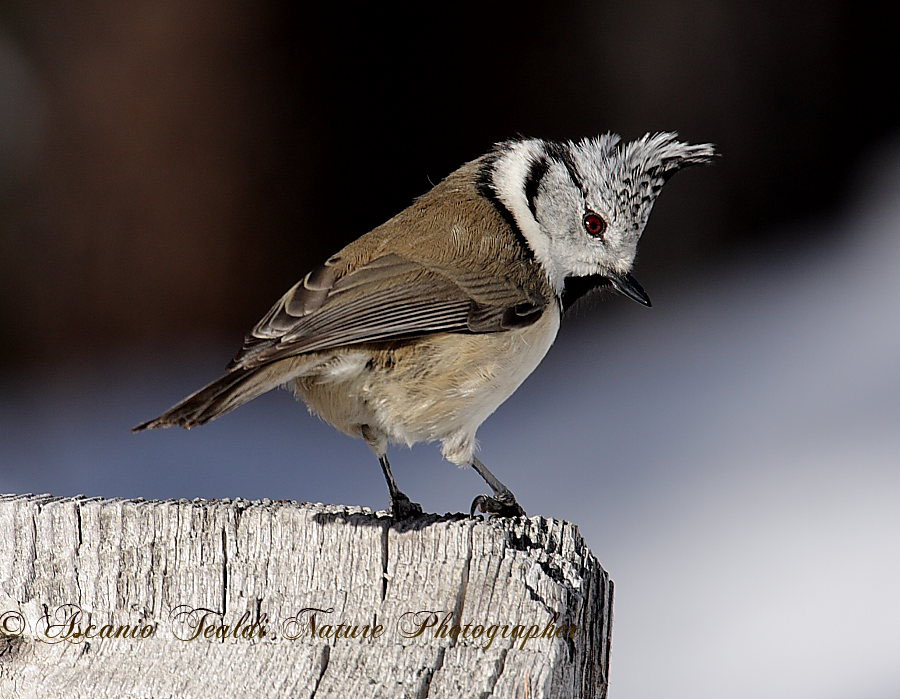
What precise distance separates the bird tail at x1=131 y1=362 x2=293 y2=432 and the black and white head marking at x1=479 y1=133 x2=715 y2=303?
112 cm

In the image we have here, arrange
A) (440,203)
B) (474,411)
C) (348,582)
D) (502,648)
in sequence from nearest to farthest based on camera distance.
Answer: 1. (502,648)
2. (348,582)
3. (474,411)
4. (440,203)

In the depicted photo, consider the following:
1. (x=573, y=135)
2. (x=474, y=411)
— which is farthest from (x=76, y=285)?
(x=474, y=411)

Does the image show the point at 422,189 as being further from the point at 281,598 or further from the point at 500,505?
the point at 281,598

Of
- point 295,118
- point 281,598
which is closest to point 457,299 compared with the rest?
point 281,598

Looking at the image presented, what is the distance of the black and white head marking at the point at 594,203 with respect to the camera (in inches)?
144

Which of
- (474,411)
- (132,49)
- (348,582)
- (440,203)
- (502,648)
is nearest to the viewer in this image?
(502,648)

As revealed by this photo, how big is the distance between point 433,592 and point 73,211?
4.85m

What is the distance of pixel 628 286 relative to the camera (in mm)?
3625

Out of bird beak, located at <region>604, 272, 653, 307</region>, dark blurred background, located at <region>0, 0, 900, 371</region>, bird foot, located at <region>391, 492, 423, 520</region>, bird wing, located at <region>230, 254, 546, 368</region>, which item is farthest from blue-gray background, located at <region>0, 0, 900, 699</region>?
bird foot, located at <region>391, 492, 423, 520</region>

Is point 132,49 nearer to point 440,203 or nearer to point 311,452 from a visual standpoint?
point 311,452

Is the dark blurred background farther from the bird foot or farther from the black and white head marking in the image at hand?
the bird foot

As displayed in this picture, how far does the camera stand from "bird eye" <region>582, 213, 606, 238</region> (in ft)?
12.1

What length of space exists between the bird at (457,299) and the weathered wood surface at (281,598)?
1.65 ft

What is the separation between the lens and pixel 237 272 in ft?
20.9
